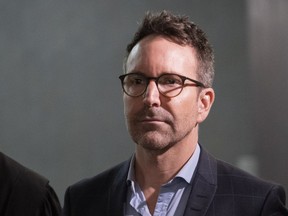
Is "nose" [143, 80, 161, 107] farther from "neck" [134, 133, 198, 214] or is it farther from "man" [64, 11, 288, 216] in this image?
"neck" [134, 133, 198, 214]

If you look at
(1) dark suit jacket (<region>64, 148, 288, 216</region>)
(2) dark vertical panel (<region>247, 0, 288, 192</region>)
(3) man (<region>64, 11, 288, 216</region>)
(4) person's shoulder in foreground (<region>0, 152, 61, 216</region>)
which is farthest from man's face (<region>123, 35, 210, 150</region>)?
(2) dark vertical panel (<region>247, 0, 288, 192</region>)

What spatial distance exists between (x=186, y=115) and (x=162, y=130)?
0.08 m

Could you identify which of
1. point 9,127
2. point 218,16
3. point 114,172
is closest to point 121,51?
point 218,16

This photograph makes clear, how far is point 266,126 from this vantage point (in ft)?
8.32

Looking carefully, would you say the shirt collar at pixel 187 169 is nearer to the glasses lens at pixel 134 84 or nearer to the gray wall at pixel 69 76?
the glasses lens at pixel 134 84

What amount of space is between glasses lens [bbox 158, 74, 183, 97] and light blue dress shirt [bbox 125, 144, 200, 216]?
20cm

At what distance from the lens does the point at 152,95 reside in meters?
1.36

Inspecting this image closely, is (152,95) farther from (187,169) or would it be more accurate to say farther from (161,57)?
(187,169)

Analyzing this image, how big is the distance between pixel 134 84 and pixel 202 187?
32 centimetres

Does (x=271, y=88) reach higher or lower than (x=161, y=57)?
lower

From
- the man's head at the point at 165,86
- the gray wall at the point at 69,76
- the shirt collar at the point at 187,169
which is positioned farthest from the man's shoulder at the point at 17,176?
the gray wall at the point at 69,76

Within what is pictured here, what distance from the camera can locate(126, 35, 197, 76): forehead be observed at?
4.55 feet

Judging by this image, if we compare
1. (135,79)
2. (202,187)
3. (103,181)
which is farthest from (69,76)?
(202,187)

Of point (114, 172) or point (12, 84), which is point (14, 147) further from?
point (114, 172)
